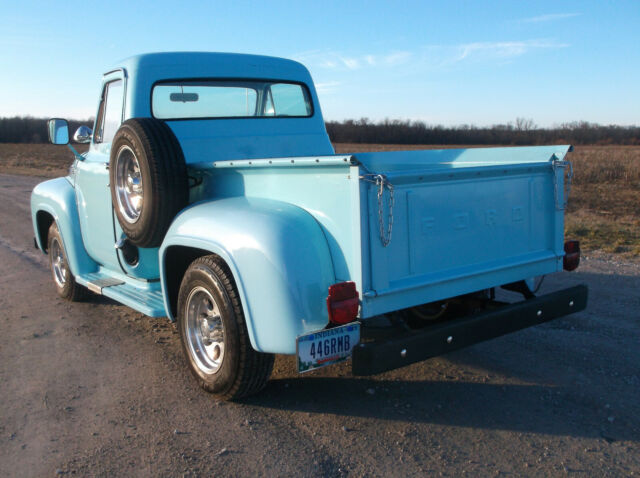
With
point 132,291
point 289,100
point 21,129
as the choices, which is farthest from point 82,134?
point 21,129

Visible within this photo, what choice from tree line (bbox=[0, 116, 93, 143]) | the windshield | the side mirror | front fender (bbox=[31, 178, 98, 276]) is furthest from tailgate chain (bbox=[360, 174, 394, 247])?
tree line (bbox=[0, 116, 93, 143])

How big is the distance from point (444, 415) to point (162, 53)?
3.52 metres

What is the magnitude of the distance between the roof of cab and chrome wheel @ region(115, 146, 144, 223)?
2.89 ft

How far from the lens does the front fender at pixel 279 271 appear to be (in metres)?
2.90

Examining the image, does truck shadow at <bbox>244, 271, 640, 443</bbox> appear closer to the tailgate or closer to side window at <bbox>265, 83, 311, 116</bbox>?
the tailgate

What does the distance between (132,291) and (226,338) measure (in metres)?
1.55

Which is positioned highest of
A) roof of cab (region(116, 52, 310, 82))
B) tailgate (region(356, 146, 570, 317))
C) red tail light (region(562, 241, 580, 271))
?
roof of cab (region(116, 52, 310, 82))

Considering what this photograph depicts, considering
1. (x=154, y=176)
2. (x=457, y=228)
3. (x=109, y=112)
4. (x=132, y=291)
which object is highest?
(x=109, y=112)

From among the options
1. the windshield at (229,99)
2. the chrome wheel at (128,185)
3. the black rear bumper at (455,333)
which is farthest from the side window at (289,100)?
the black rear bumper at (455,333)

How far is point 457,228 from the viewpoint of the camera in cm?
326

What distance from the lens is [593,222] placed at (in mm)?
10094

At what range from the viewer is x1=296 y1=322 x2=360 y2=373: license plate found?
9.23 ft

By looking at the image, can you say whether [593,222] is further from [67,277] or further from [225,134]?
[67,277]

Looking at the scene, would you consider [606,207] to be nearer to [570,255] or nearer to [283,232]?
[570,255]
